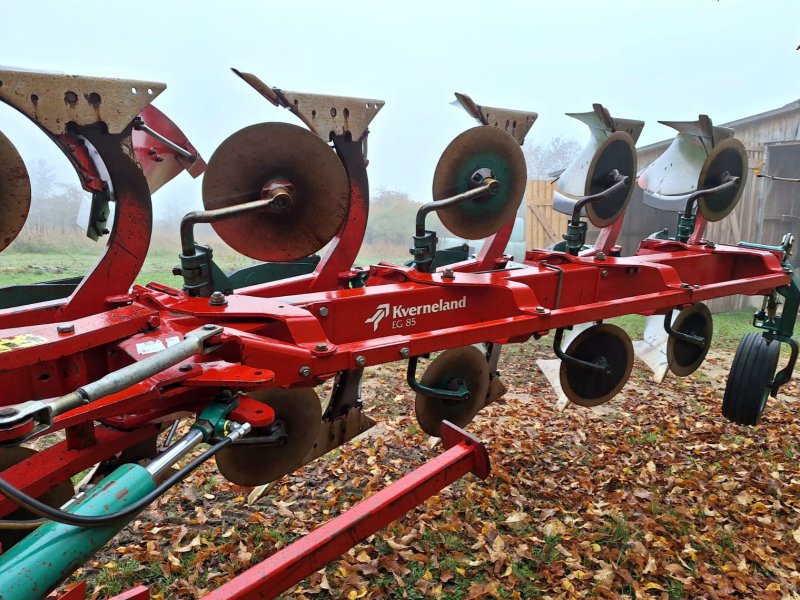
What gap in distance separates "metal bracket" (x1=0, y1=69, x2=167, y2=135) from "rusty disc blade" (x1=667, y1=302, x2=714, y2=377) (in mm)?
3606

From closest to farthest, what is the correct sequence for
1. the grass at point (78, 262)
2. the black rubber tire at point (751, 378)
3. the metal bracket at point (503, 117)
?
the metal bracket at point (503, 117), the black rubber tire at point (751, 378), the grass at point (78, 262)

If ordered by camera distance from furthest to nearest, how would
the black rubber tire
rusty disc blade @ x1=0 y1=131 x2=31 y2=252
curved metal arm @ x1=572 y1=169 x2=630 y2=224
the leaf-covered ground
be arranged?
the black rubber tire, curved metal arm @ x1=572 y1=169 x2=630 y2=224, the leaf-covered ground, rusty disc blade @ x1=0 y1=131 x2=31 y2=252

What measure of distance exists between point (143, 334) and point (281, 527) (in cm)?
178

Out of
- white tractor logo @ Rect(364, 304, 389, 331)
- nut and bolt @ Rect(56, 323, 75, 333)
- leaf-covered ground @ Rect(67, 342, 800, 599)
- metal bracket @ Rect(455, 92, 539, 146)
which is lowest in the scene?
leaf-covered ground @ Rect(67, 342, 800, 599)

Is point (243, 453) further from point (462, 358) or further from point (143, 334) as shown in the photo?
point (462, 358)

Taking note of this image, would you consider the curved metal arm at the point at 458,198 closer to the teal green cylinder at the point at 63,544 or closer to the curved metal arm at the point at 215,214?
the curved metal arm at the point at 215,214

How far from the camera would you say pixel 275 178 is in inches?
90.8

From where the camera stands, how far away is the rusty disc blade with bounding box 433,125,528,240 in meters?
2.90

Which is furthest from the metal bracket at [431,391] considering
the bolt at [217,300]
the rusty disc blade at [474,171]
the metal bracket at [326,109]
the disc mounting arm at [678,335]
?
the disc mounting arm at [678,335]

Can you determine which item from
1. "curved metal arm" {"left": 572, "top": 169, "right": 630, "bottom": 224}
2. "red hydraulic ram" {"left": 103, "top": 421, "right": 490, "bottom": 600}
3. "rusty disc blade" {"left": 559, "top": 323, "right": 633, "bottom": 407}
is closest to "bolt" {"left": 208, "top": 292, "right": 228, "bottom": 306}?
"red hydraulic ram" {"left": 103, "top": 421, "right": 490, "bottom": 600}

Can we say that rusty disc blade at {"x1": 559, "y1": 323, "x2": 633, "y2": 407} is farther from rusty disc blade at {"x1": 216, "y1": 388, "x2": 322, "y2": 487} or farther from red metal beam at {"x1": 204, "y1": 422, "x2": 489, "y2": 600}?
rusty disc blade at {"x1": 216, "y1": 388, "x2": 322, "y2": 487}

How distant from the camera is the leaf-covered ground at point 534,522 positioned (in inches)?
110

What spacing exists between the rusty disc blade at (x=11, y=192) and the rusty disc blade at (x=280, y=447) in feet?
3.45

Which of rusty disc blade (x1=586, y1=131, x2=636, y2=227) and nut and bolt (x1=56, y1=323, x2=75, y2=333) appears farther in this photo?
rusty disc blade (x1=586, y1=131, x2=636, y2=227)
